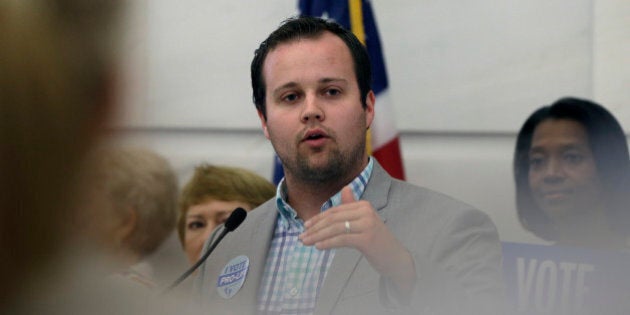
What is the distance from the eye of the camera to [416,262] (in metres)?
1.75

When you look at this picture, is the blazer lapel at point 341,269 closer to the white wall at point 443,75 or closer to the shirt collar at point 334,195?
the shirt collar at point 334,195

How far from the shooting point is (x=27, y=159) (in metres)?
0.66

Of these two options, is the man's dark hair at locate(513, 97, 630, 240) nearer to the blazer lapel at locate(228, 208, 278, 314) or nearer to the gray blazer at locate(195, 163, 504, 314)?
the gray blazer at locate(195, 163, 504, 314)

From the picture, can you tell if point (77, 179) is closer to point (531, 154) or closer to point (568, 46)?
point (531, 154)

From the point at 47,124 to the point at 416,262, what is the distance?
1168 millimetres

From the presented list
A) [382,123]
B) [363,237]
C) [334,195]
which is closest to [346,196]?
[363,237]

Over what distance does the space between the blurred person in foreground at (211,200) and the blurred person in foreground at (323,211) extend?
0.96m

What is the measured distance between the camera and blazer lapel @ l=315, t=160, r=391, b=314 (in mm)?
1996

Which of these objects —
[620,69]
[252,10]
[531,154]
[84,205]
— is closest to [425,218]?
[531,154]

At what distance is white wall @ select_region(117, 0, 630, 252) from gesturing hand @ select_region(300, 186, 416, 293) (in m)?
1.84

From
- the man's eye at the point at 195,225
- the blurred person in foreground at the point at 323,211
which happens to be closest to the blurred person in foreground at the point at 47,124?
the blurred person in foreground at the point at 323,211

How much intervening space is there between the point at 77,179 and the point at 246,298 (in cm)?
146

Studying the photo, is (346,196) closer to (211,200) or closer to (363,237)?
(363,237)

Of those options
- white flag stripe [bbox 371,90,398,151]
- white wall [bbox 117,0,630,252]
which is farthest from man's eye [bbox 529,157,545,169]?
white flag stripe [bbox 371,90,398,151]
